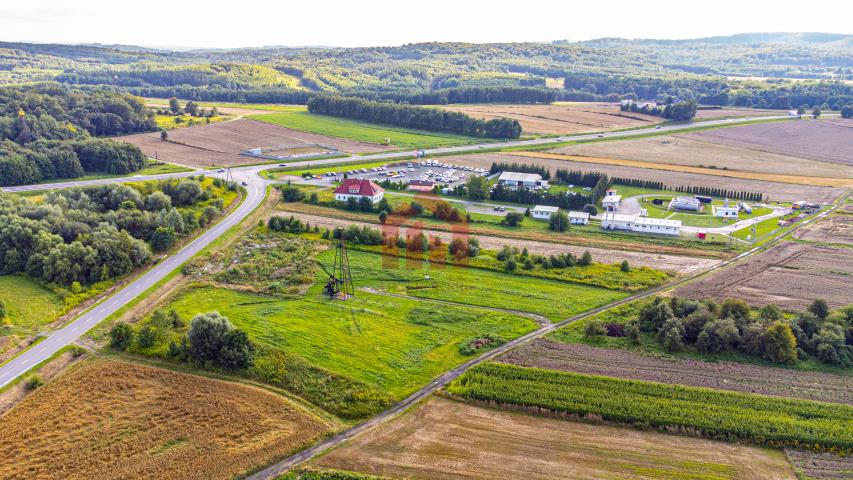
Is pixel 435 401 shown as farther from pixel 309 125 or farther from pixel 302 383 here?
pixel 309 125

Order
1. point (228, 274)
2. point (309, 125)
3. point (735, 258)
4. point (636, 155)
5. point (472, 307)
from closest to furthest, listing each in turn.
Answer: point (472, 307) < point (228, 274) < point (735, 258) < point (636, 155) < point (309, 125)

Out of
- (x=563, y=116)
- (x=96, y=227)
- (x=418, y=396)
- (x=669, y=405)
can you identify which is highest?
(x=563, y=116)

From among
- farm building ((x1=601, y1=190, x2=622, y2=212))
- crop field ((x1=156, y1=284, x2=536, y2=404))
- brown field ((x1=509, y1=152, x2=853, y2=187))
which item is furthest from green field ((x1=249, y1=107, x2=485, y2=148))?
crop field ((x1=156, y1=284, x2=536, y2=404))

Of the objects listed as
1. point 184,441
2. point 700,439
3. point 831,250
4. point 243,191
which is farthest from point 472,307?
point 243,191

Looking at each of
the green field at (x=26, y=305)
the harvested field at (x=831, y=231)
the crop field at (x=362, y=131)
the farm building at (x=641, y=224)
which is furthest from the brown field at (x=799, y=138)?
the green field at (x=26, y=305)

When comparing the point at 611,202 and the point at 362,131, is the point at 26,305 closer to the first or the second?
the point at 611,202

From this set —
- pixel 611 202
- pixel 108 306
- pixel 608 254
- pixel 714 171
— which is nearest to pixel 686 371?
pixel 608 254
